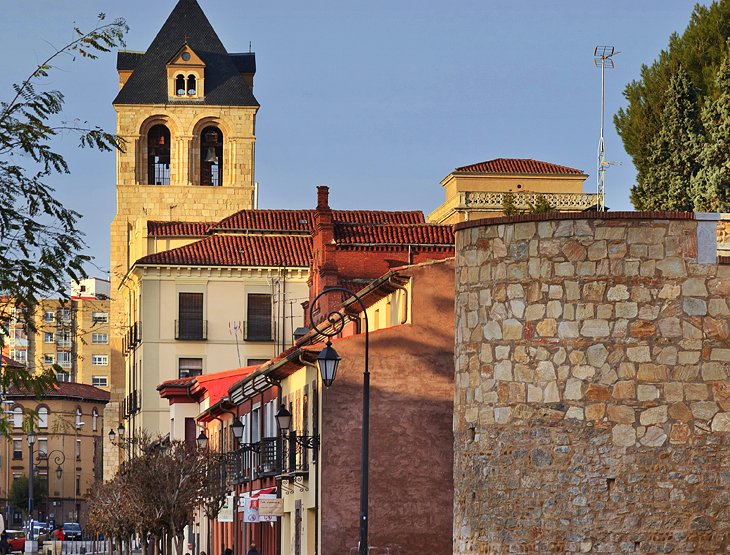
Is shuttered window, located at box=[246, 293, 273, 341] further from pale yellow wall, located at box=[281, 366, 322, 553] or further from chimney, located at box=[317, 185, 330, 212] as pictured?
pale yellow wall, located at box=[281, 366, 322, 553]

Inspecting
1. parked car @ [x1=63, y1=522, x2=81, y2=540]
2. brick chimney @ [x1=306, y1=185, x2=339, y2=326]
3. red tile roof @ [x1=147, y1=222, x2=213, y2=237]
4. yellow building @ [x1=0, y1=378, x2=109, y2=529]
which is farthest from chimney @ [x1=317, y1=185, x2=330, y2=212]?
yellow building @ [x1=0, y1=378, x2=109, y2=529]

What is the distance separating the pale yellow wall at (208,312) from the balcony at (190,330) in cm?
27

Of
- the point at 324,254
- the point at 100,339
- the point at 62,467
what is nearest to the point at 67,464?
the point at 62,467

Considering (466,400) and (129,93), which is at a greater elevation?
(129,93)

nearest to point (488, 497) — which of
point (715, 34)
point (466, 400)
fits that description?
point (466, 400)

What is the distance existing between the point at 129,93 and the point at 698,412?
89.7m

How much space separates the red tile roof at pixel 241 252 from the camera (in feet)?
276

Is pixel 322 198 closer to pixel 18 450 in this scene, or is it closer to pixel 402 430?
pixel 402 430

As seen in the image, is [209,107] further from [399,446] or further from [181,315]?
[399,446]

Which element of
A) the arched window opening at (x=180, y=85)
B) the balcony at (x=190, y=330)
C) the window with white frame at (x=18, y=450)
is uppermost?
the arched window opening at (x=180, y=85)

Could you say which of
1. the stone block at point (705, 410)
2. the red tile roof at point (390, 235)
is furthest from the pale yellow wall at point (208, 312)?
the stone block at point (705, 410)

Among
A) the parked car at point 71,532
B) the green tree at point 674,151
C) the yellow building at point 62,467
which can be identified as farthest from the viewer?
the yellow building at point 62,467

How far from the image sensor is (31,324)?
1714 centimetres

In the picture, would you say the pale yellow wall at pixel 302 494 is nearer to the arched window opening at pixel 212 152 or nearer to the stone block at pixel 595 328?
the stone block at pixel 595 328
